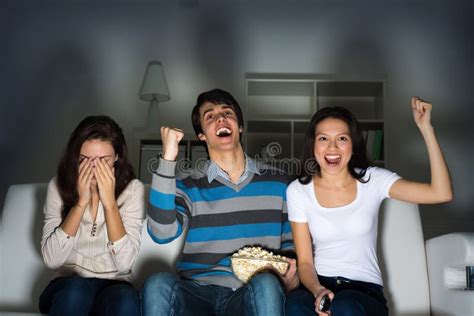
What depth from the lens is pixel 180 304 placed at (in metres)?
1.41

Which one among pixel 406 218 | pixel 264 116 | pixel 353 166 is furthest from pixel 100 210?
pixel 264 116

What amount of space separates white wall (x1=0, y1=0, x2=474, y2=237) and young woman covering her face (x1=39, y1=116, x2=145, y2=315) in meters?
2.15

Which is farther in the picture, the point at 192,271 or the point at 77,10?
the point at 77,10

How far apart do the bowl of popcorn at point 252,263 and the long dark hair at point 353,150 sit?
33 centimetres

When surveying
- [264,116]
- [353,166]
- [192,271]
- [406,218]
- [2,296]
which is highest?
[264,116]

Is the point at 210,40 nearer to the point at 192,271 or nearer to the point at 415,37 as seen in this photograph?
the point at 415,37

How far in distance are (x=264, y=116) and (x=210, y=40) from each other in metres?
0.77

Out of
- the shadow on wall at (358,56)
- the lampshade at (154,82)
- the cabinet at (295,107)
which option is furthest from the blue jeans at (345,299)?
the shadow on wall at (358,56)

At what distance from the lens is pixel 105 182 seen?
1683 millimetres

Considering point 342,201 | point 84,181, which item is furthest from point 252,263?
point 84,181

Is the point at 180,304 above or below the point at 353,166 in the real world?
below

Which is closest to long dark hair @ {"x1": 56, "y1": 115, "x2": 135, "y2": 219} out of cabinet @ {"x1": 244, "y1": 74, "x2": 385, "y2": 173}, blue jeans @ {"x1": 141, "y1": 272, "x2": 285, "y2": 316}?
blue jeans @ {"x1": 141, "y1": 272, "x2": 285, "y2": 316}

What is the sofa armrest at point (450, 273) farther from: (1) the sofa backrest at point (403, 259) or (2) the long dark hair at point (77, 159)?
(2) the long dark hair at point (77, 159)

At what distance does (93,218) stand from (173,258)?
0.30m
